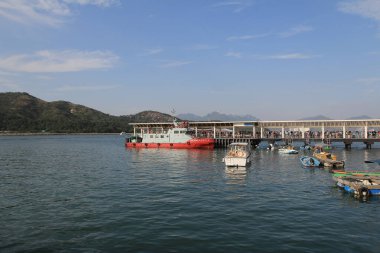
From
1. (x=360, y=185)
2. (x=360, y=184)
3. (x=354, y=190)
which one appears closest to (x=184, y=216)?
(x=354, y=190)

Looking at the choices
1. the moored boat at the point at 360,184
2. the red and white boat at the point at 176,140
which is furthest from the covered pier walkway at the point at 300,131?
the moored boat at the point at 360,184

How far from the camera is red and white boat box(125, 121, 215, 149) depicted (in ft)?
294

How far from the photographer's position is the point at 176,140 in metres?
92.6

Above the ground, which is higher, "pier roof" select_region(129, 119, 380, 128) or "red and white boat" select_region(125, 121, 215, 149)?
"pier roof" select_region(129, 119, 380, 128)

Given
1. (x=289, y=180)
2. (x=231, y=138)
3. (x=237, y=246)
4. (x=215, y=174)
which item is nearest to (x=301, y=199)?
(x=289, y=180)

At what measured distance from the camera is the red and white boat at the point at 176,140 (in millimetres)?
89500

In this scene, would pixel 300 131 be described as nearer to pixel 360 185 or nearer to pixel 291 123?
pixel 291 123

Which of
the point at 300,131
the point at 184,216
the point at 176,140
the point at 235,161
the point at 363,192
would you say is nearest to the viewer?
the point at 184,216

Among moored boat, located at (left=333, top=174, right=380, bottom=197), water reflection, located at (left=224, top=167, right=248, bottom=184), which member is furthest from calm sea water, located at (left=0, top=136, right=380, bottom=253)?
moored boat, located at (left=333, top=174, right=380, bottom=197)

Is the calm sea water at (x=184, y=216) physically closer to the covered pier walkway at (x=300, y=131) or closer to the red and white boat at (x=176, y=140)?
the red and white boat at (x=176, y=140)

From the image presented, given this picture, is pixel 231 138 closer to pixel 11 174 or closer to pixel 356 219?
pixel 11 174

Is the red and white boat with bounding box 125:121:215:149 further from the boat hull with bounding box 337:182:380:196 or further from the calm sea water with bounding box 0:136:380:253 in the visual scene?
the boat hull with bounding box 337:182:380:196

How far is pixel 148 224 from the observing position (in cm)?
1955

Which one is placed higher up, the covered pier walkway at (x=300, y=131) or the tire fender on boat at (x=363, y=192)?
the covered pier walkway at (x=300, y=131)
